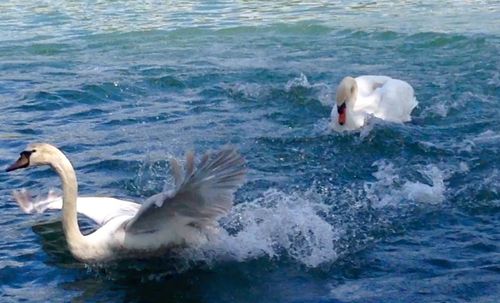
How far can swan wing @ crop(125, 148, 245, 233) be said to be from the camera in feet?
21.8

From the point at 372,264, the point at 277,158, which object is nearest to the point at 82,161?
the point at 277,158

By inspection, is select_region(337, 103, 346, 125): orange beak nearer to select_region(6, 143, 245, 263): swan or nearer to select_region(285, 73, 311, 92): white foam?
select_region(285, 73, 311, 92): white foam

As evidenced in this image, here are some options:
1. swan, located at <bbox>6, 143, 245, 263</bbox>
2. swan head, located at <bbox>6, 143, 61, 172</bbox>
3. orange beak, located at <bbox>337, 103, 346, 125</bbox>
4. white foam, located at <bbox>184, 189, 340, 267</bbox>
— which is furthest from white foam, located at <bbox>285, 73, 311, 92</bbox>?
swan head, located at <bbox>6, 143, 61, 172</bbox>

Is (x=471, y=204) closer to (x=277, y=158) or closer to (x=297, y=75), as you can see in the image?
(x=277, y=158)

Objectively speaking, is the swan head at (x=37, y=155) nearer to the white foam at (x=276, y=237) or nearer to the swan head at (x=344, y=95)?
the white foam at (x=276, y=237)

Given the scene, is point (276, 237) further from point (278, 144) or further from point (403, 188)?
point (278, 144)

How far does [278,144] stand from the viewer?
10.1m

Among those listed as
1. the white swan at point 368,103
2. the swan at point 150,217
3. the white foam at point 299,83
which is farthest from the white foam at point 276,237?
the white foam at point 299,83

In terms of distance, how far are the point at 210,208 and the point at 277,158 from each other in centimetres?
270

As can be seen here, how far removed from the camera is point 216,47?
622 inches

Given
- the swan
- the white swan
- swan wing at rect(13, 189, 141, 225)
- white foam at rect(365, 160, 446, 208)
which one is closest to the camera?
the swan

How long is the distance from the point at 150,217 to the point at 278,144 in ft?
10.5

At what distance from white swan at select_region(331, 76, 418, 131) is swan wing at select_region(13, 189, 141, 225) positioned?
3.35 meters

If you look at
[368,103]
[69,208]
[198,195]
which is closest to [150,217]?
[198,195]
